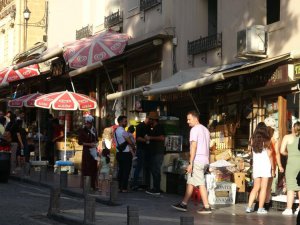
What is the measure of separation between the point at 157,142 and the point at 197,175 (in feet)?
12.1

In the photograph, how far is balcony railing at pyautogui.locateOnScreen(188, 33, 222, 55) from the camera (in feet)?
61.1

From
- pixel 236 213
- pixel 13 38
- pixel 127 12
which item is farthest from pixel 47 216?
pixel 13 38

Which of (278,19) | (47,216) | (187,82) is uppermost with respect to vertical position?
(278,19)

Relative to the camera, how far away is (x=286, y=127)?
1600cm

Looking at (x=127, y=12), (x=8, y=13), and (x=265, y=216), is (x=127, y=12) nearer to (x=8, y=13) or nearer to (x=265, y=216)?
(x=265, y=216)

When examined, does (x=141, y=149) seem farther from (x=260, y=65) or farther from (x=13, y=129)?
(x=13, y=129)

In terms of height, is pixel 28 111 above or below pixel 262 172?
above

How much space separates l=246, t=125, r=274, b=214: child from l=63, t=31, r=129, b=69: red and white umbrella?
8571 millimetres

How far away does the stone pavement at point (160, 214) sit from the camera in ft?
39.7

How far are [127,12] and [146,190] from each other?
8.19 m

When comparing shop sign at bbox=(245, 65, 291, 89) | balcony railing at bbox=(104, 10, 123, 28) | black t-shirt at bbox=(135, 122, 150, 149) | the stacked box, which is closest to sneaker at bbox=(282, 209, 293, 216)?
the stacked box

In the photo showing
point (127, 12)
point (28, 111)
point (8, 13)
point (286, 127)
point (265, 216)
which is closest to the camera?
point (265, 216)

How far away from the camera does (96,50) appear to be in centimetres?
2147

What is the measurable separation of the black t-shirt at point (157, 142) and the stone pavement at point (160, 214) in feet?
3.44
